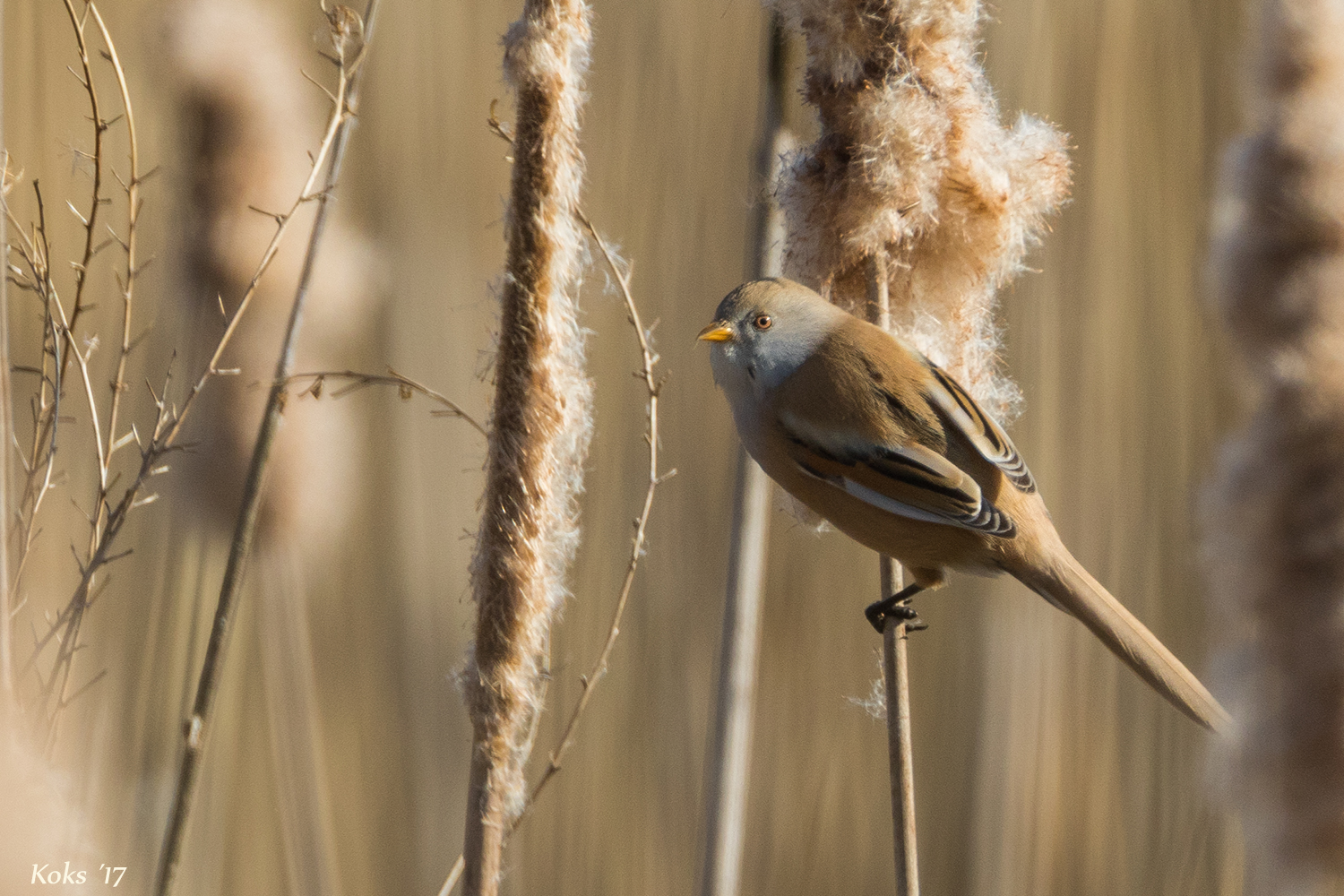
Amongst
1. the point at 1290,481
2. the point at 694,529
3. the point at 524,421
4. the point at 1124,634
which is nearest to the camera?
the point at 1290,481

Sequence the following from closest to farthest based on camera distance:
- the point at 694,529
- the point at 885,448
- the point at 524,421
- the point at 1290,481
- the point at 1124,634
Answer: the point at 1290,481 < the point at 524,421 < the point at 1124,634 < the point at 885,448 < the point at 694,529

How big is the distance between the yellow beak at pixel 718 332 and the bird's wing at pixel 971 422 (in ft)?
0.75

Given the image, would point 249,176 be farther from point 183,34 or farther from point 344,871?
point 344,871

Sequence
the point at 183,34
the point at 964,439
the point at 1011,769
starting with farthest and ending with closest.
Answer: the point at 1011,769 → the point at 183,34 → the point at 964,439

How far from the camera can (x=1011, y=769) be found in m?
1.53

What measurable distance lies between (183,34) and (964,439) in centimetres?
105

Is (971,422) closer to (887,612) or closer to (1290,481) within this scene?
(887,612)

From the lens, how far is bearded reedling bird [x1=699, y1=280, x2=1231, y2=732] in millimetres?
1203

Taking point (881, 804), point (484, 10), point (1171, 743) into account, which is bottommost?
point (881, 804)

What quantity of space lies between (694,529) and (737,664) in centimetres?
52

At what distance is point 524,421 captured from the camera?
0.89 m

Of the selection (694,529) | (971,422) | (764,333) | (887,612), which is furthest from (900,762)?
(694,529)

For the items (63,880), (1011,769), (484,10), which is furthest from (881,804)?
(484,10)

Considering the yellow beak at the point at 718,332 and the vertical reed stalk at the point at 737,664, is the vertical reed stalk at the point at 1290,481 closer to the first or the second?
the vertical reed stalk at the point at 737,664
